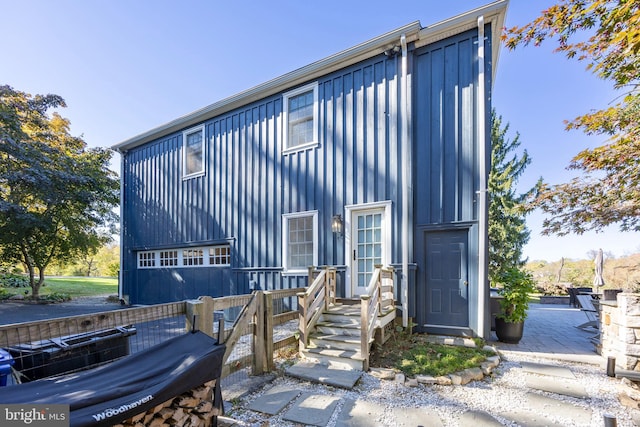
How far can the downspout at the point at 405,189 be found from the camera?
5.45 m

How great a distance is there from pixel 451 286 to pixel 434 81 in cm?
391

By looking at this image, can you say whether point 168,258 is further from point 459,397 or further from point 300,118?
point 459,397

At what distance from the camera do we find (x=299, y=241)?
22.5 feet

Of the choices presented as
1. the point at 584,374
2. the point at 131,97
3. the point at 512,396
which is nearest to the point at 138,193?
the point at 131,97

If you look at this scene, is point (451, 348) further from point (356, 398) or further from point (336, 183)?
point (336, 183)

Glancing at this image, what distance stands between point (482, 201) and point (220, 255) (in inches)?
263

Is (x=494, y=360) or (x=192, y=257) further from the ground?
(x=192, y=257)

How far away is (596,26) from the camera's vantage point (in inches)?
134

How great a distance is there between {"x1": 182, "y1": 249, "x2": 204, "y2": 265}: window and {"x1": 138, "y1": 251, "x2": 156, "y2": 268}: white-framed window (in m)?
1.63

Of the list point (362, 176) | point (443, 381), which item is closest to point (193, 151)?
point (362, 176)

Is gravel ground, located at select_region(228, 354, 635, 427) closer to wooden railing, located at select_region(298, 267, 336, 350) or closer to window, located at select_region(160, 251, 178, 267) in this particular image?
wooden railing, located at select_region(298, 267, 336, 350)

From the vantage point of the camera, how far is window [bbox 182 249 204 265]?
28.9 feet

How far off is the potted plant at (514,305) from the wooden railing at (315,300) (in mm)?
3063

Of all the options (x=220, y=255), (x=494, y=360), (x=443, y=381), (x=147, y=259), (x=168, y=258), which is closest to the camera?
(x=443, y=381)
